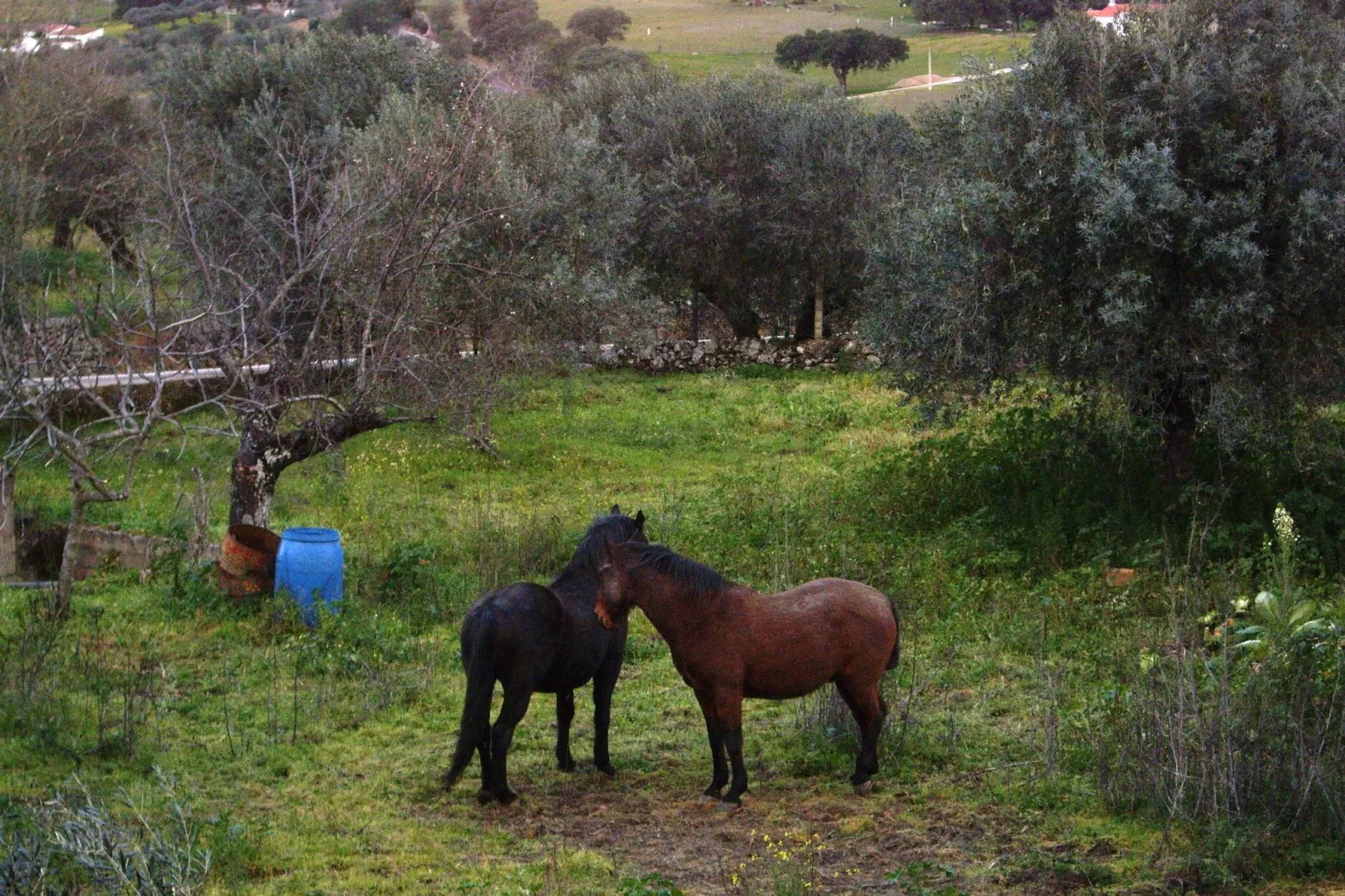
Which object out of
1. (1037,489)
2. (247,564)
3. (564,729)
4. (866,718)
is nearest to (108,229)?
(247,564)

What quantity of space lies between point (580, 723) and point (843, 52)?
211 feet

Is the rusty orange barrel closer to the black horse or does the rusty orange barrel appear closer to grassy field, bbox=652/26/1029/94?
the black horse

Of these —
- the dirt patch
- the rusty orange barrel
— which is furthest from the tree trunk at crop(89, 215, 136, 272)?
the dirt patch

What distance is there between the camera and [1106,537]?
12.5 meters

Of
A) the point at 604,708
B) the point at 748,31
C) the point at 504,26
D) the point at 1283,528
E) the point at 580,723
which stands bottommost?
the point at 580,723

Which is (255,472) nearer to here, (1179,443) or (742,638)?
(742,638)

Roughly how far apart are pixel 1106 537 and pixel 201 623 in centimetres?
789

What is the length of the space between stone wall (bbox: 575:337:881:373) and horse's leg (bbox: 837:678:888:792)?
18328mm

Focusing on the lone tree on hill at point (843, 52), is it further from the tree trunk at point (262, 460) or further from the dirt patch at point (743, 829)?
the dirt patch at point (743, 829)

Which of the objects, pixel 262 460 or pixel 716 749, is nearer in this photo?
pixel 716 749

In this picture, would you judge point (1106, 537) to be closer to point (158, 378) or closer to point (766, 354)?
point (158, 378)

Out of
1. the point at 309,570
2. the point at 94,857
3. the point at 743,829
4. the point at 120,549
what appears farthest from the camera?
the point at 120,549

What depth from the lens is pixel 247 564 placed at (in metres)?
11.8

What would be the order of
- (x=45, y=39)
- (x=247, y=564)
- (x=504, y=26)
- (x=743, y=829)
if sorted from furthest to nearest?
1. (x=504, y=26)
2. (x=45, y=39)
3. (x=247, y=564)
4. (x=743, y=829)
